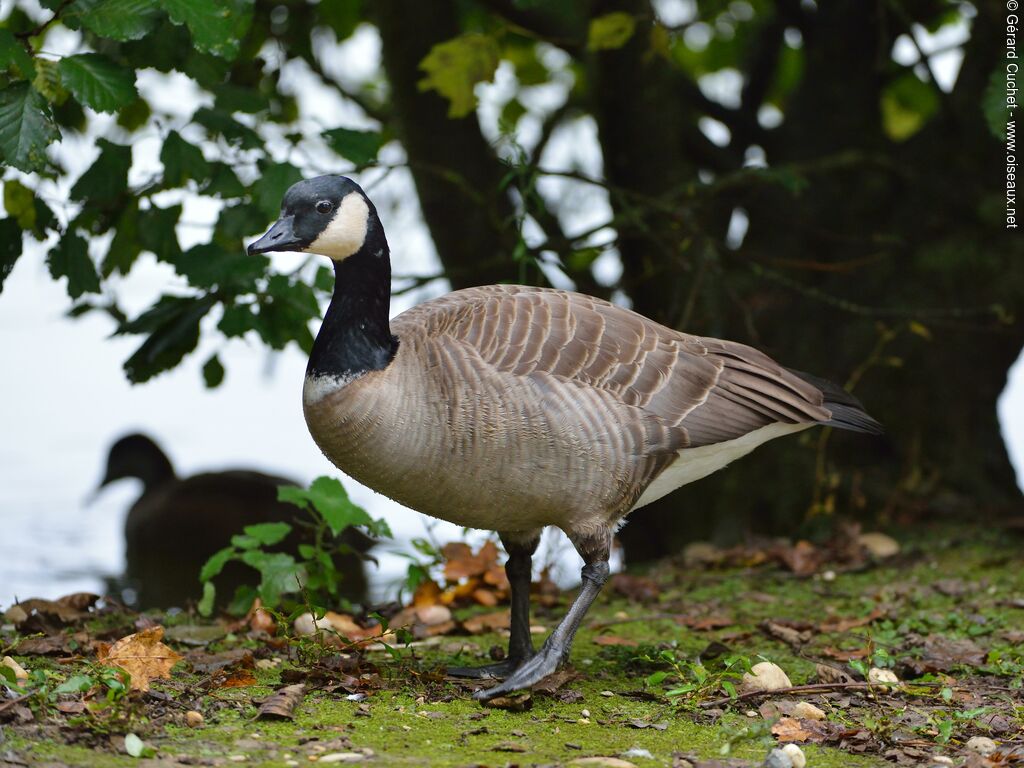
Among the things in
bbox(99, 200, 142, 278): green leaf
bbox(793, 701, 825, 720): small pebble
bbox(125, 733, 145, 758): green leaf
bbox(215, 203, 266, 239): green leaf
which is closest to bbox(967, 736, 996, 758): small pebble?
bbox(793, 701, 825, 720): small pebble

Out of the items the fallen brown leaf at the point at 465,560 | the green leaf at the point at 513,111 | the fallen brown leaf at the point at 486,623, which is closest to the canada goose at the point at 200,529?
the fallen brown leaf at the point at 465,560

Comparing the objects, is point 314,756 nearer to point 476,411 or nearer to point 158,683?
point 158,683

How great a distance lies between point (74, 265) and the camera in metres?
5.14

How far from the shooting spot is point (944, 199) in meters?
7.46

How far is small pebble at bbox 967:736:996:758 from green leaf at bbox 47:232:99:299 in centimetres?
374

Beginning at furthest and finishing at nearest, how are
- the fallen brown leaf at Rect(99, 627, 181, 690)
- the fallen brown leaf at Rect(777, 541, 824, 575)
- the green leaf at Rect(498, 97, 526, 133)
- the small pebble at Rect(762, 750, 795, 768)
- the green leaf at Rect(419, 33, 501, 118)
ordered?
the green leaf at Rect(498, 97, 526, 133) → the fallen brown leaf at Rect(777, 541, 824, 575) → the green leaf at Rect(419, 33, 501, 118) → the fallen brown leaf at Rect(99, 627, 181, 690) → the small pebble at Rect(762, 750, 795, 768)

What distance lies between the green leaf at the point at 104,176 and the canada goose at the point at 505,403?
116 centimetres

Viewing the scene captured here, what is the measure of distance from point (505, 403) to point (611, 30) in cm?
262

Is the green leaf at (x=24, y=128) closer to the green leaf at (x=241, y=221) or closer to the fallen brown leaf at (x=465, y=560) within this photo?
the green leaf at (x=241, y=221)

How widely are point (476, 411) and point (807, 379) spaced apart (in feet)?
5.16

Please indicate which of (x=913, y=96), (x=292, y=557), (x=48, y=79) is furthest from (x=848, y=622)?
(x=913, y=96)

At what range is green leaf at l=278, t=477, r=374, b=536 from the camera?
16.8ft

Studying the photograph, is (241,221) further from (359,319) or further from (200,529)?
(200,529)

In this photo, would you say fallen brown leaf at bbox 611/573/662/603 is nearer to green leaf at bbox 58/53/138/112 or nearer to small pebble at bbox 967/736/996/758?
small pebble at bbox 967/736/996/758
